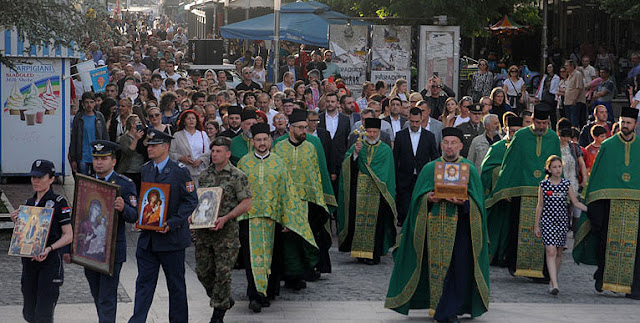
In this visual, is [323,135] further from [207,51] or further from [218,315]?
[207,51]

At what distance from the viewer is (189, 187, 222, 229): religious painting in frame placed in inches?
387

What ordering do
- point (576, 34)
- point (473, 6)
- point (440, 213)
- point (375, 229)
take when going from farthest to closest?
point (576, 34)
point (473, 6)
point (375, 229)
point (440, 213)

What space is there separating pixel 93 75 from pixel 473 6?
1257 centimetres

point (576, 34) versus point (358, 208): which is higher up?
point (576, 34)

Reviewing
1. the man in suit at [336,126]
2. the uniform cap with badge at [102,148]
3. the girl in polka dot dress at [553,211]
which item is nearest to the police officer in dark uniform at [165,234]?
the uniform cap with badge at [102,148]

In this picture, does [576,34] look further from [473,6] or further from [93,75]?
[93,75]

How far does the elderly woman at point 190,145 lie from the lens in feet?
47.6

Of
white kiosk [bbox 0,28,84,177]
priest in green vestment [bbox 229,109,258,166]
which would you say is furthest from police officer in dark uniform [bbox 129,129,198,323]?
white kiosk [bbox 0,28,84,177]

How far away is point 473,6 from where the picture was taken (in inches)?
1166

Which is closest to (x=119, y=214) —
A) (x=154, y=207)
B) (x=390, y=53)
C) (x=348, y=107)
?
(x=154, y=207)

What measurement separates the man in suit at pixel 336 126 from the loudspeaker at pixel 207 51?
Result: 13.9 meters

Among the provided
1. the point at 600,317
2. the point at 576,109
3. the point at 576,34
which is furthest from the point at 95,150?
the point at 576,34

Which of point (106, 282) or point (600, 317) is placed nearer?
point (106, 282)

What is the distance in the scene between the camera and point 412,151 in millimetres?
15133
